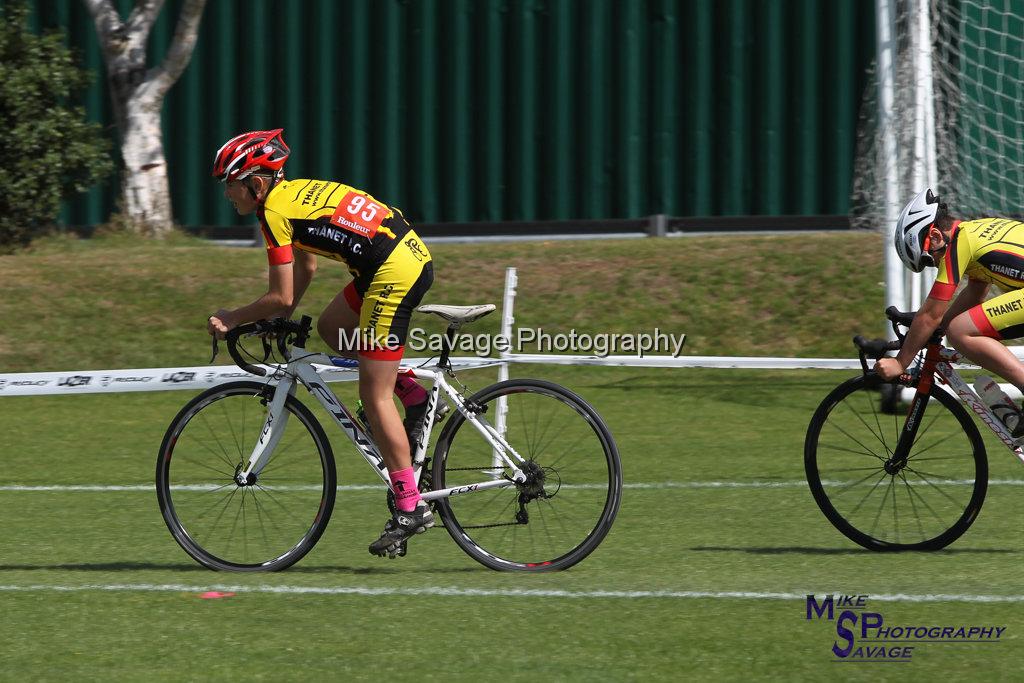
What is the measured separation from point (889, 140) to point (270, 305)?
20.7 feet

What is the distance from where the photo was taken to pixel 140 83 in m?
16.9

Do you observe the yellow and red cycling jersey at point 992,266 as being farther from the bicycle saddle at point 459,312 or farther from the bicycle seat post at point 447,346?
the bicycle seat post at point 447,346

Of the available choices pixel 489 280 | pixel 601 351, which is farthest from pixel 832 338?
pixel 489 280

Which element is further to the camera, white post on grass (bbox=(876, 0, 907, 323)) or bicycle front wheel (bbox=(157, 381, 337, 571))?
white post on grass (bbox=(876, 0, 907, 323))

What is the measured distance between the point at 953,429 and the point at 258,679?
11.2 ft

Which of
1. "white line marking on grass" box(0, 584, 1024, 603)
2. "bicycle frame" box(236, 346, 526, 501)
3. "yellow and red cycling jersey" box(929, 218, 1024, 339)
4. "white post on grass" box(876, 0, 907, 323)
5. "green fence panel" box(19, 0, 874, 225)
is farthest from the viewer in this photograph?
"green fence panel" box(19, 0, 874, 225)

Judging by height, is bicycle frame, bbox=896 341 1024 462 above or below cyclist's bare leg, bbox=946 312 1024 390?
below

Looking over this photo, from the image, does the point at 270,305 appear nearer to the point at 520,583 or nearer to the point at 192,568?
the point at 192,568

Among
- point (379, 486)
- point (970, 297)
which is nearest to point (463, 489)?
point (379, 486)

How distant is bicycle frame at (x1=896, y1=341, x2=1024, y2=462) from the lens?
6895 mm

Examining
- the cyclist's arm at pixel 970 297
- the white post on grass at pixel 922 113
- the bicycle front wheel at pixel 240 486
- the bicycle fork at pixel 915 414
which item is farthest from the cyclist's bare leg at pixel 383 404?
the white post on grass at pixel 922 113

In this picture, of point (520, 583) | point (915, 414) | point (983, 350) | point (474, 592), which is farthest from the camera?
point (915, 414)

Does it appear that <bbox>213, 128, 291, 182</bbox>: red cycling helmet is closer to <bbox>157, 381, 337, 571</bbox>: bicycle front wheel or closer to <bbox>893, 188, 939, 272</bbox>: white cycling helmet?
<bbox>157, 381, 337, 571</bbox>: bicycle front wheel

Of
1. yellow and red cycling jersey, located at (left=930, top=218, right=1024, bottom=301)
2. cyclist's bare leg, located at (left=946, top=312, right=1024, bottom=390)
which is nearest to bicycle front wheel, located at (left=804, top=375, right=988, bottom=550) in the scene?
cyclist's bare leg, located at (left=946, top=312, right=1024, bottom=390)
